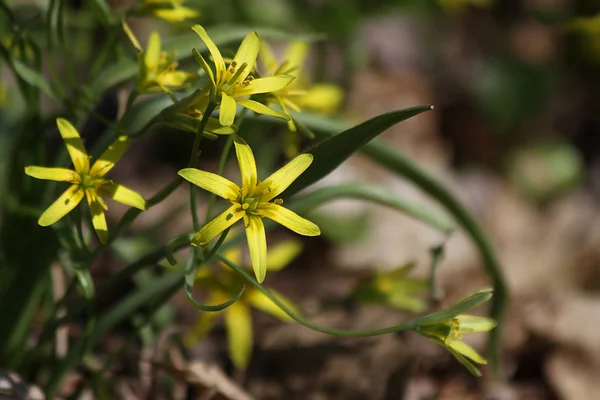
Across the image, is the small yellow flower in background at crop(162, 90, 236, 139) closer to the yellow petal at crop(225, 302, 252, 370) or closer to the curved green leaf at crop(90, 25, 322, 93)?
the curved green leaf at crop(90, 25, 322, 93)

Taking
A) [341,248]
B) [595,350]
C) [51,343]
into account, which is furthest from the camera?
[341,248]

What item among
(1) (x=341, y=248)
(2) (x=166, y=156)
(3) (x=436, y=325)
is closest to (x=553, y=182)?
(1) (x=341, y=248)

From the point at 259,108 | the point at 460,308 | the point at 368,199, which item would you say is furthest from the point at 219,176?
the point at 368,199

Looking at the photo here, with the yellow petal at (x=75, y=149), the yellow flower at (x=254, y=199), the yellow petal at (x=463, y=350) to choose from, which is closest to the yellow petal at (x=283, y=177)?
the yellow flower at (x=254, y=199)

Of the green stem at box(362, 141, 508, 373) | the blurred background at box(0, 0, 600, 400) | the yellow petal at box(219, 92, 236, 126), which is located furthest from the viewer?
the blurred background at box(0, 0, 600, 400)

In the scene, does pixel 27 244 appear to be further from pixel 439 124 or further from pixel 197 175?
pixel 439 124

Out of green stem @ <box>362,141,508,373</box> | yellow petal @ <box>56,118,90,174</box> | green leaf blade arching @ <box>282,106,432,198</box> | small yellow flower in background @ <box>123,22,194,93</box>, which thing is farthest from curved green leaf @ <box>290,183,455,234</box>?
yellow petal @ <box>56,118,90,174</box>

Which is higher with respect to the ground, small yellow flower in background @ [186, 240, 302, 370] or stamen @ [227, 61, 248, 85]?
stamen @ [227, 61, 248, 85]
